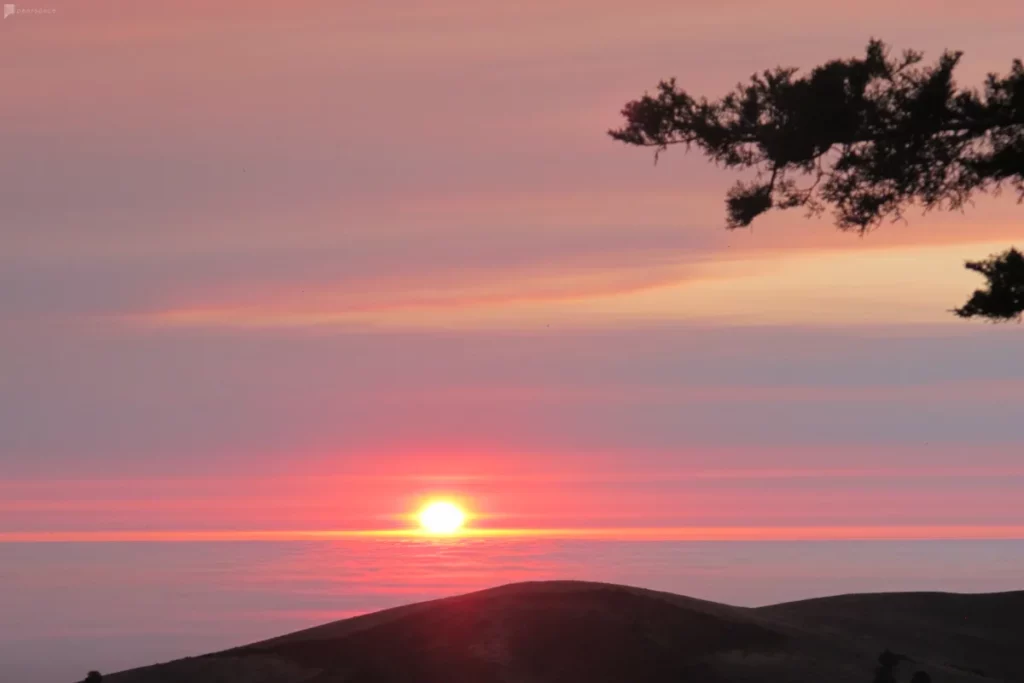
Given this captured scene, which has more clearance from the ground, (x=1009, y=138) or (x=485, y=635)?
(x=1009, y=138)

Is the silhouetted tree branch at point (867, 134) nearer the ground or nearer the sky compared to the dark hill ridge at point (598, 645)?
nearer the sky

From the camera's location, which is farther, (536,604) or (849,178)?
(536,604)

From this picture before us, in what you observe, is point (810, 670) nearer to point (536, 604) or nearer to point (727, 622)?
point (727, 622)

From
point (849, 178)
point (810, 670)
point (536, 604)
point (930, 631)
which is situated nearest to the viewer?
point (810, 670)

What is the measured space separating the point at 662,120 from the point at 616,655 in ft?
27.0

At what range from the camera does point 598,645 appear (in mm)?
20203

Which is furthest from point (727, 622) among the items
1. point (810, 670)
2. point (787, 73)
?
point (787, 73)

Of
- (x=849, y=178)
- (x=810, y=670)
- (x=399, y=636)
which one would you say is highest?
(x=849, y=178)

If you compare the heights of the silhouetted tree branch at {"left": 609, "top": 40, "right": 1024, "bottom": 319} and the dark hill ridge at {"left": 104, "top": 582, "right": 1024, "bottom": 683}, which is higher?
the silhouetted tree branch at {"left": 609, "top": 40, "right": 1024, "bottom": 319}

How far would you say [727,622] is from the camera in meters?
21.2

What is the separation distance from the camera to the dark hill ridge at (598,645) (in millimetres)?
19500

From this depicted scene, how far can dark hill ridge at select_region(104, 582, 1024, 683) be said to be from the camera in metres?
19.5

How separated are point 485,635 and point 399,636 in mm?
1601

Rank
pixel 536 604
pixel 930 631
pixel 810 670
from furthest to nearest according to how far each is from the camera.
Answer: pixel 930 631 < pixel 536 604 < pixel 810 670
